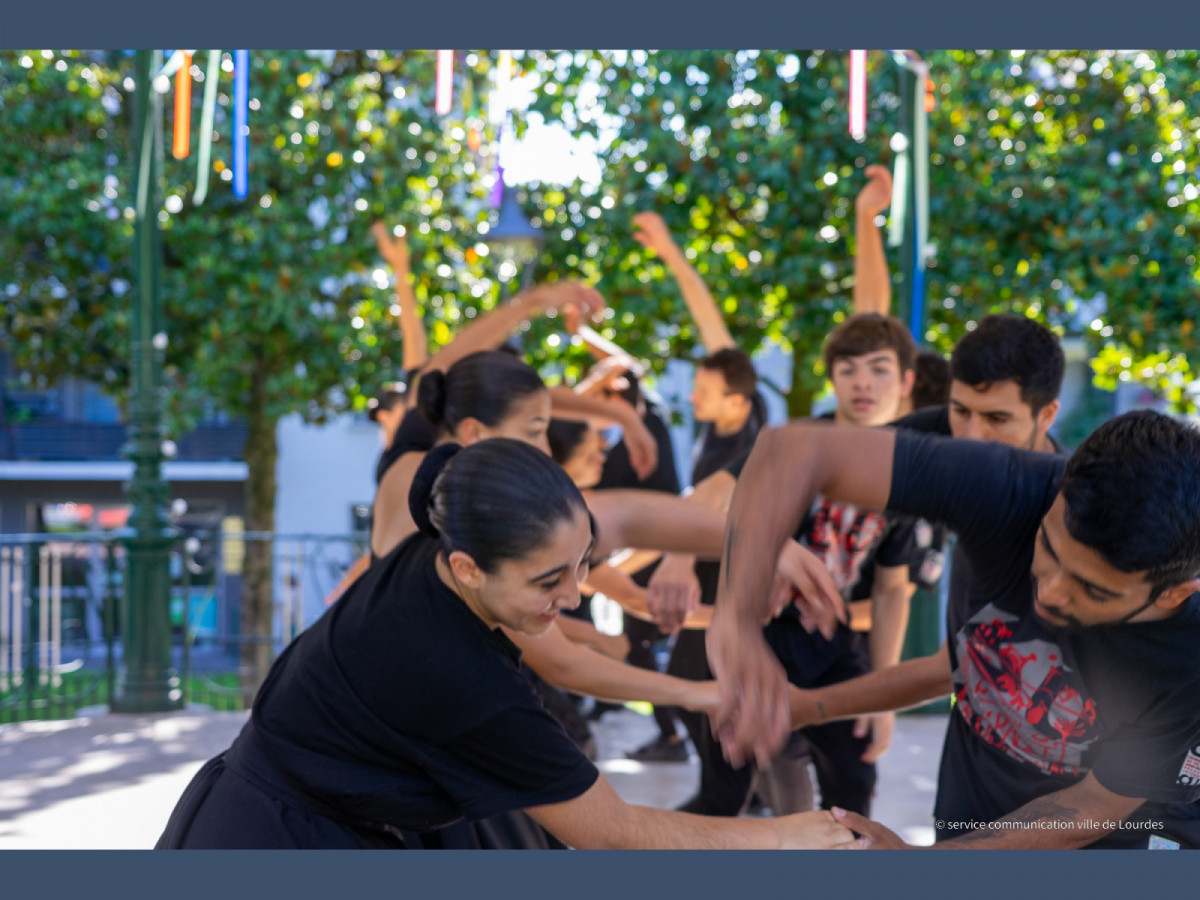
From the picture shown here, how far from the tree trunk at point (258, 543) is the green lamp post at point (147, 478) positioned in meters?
2.98

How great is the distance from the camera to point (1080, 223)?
9109 millimetres

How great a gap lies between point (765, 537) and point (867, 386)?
1932mm

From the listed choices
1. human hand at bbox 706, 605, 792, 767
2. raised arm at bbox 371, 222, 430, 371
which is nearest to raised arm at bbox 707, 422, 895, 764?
human hand at bbox 706, 605, 792, 767

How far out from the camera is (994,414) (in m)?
2.75

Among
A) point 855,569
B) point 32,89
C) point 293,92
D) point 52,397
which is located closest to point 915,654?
point 855,569

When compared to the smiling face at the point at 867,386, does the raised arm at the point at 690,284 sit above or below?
above

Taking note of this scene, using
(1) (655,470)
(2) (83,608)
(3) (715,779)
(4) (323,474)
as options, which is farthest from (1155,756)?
(4) (323,474)

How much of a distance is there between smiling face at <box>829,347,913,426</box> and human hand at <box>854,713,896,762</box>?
2.81 ft

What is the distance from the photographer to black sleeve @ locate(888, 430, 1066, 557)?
1833 mm

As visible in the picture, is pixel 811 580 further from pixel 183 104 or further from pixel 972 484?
pixel 183 104

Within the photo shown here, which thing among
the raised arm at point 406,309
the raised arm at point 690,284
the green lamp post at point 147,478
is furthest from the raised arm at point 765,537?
the green lamp post at point 147,478

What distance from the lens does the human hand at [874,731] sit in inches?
133

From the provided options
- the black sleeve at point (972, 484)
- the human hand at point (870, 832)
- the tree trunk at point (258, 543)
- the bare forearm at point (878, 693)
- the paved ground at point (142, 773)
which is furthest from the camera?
the tree trunk at point (258, 543)

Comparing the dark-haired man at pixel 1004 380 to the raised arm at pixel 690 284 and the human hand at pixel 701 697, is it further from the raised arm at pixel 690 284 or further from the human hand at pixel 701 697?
the raised arm at pixel 690 284
